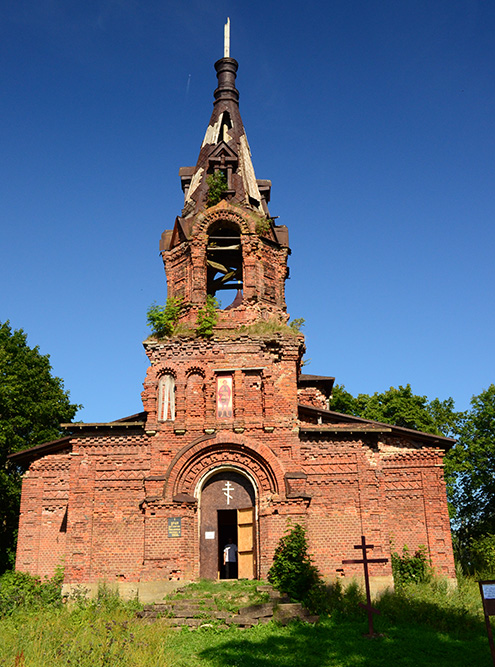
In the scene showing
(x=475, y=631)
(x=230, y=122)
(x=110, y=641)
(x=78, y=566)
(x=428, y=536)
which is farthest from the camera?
(x=230, y=122)

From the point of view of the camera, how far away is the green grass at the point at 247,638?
1081 cm

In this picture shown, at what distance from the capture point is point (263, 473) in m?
18.3

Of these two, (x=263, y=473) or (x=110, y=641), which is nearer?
(x=110, y=641)

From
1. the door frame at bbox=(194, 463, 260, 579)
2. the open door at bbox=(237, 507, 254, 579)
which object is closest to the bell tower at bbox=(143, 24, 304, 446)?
the door frame at bbox=(194, 463, 260, 579)

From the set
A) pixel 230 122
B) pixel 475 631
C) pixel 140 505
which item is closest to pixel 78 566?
pixel 140 505

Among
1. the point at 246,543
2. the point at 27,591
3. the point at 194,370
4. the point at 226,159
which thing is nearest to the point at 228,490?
the point at 246,543

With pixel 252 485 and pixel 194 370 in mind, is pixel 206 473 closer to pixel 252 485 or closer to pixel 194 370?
pixel 252 485

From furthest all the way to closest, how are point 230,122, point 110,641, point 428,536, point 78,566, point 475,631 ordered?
1. point 230,122
2. point 428,536
3. point 78,566
4. point 475,631
5. point 110,641

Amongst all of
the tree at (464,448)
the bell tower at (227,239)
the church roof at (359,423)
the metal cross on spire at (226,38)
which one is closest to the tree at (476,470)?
the tree at (464,448)

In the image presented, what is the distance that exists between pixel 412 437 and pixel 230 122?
13365 millimetres

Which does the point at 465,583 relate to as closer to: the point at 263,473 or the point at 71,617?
the point at 263,473

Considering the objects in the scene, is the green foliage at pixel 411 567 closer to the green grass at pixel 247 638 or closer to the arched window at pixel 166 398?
the green grass at pixel 247 638

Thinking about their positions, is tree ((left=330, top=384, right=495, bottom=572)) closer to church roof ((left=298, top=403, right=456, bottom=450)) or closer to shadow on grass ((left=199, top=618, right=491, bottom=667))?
church roof ((left=298, top=403, right=456, bottom=450))

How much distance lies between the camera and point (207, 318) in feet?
64.8
